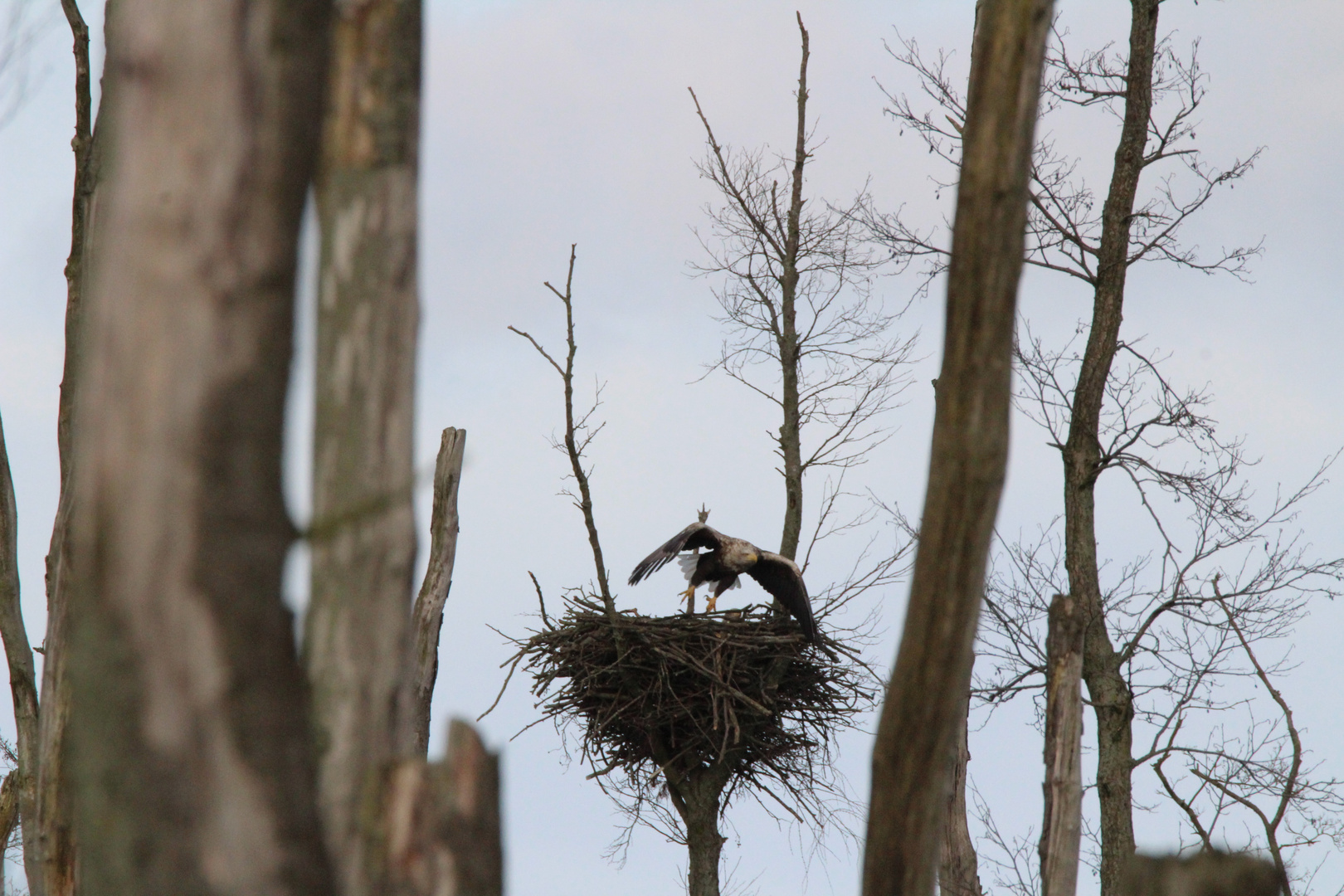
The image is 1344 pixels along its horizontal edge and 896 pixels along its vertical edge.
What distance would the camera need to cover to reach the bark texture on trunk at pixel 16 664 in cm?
582

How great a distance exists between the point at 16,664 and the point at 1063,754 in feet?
15.0

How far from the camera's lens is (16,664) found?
6.03m

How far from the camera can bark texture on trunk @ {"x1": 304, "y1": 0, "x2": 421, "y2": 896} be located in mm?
2820

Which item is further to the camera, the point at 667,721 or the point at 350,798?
the point at 667,721

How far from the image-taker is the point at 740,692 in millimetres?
8430

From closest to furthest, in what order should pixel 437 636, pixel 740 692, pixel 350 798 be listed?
1. pixel 350 798
2. pixel 437 636
3. pixel 740 692

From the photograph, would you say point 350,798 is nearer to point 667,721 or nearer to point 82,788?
point 82,788

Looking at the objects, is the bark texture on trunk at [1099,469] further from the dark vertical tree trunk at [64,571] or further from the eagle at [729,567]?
the dark vertical tree trunk at [64,571]

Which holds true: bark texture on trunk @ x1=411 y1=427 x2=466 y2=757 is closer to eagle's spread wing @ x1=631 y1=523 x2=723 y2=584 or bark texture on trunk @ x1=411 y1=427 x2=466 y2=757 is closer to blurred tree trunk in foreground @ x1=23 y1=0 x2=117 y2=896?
eagle's spread wing @ x1=631 y1=523 x2=723 y2=584

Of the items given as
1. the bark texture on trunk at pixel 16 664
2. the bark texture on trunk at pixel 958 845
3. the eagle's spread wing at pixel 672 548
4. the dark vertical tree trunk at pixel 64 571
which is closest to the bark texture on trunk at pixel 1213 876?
the dark vertical tree trunk at pixel 64 571

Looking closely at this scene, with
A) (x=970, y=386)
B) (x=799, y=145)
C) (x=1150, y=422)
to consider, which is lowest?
(x=970, y=386)

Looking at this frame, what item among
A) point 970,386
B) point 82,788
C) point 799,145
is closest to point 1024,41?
point 970,386

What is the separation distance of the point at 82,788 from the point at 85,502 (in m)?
0.47

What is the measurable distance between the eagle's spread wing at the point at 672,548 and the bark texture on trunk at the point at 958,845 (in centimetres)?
212
